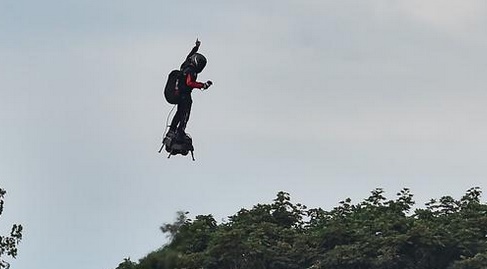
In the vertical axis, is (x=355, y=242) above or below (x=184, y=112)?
above

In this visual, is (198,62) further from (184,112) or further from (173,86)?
(184,112)

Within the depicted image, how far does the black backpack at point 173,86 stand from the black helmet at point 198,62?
501mm

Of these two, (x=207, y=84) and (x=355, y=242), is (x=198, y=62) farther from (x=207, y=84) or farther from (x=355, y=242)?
(x=355, y=242)

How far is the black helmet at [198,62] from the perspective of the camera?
42719 millimetres

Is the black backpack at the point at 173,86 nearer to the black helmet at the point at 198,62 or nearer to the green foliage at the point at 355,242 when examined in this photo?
the black helmet at the point at 198,62

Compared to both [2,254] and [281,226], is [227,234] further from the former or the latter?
[2,254]

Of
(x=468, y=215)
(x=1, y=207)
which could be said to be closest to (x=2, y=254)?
(x=1, y=207)

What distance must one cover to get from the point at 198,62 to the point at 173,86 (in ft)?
3.23

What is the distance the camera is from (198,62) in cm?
4275

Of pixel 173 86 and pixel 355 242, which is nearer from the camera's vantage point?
pixel 173 86

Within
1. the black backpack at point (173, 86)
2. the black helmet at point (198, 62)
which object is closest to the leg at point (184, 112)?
the black backpack at point (173, 86)

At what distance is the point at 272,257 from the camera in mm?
87750

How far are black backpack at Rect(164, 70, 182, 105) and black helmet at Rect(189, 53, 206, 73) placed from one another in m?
0.50

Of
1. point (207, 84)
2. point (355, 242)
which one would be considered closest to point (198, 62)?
point (207, 84)
